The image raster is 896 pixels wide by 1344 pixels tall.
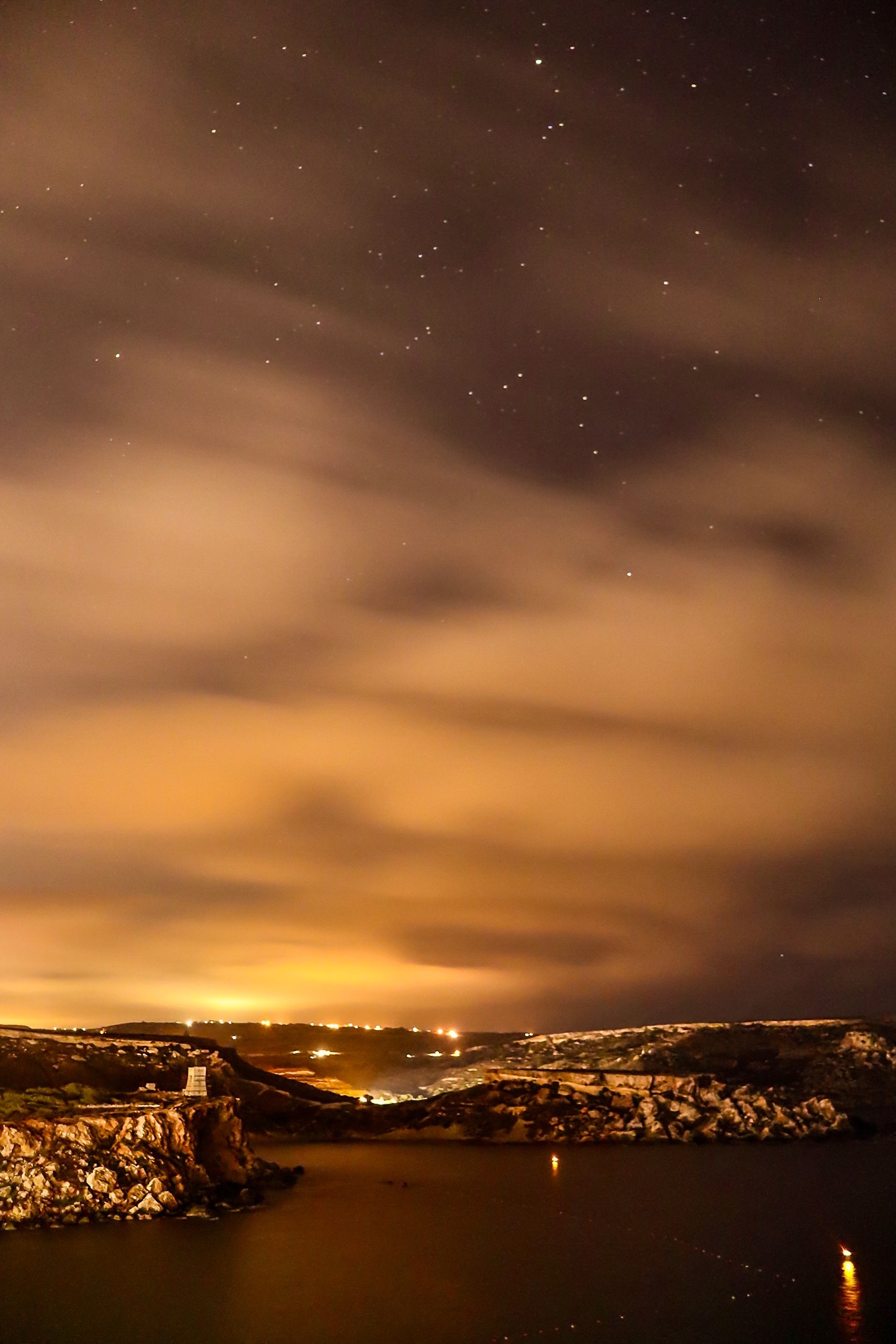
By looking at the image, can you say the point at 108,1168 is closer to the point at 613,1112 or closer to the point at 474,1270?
the point at 474,1270

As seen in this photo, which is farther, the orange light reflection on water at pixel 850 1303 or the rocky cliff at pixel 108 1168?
the rocky cliff at pixel 108 1168

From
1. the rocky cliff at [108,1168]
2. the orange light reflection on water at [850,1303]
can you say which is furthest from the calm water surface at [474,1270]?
the rocky cliff at [108,1168]

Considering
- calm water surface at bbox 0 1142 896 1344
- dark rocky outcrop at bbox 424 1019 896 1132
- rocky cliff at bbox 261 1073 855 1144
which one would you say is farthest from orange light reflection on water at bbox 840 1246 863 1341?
dark rocky outcrop at bbox 424 1019 896 1132

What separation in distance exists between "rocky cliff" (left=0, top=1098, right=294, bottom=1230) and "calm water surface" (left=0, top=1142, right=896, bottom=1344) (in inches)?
59.4

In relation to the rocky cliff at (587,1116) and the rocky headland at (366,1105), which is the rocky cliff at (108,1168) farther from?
the rocky cliff at (587,1116)

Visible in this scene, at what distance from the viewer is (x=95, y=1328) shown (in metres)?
29.6

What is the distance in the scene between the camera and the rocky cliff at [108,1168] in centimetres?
4219

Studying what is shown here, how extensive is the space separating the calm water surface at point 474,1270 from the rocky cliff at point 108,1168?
1508 mm

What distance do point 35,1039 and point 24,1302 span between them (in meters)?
67.0

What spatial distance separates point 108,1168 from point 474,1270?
15668 mm

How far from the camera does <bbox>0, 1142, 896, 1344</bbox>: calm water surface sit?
98.3 ft

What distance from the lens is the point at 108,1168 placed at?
146 ft

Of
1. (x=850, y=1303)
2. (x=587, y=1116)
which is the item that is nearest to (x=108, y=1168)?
(x=850, y=1303)

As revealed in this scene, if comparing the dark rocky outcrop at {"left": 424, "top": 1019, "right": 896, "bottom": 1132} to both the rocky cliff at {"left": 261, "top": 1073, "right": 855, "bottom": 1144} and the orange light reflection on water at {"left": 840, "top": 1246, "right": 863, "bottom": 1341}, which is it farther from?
the orange light reflection on water at {"left": 840, "top": 1246, "right": 863, "bottom": 1341}
